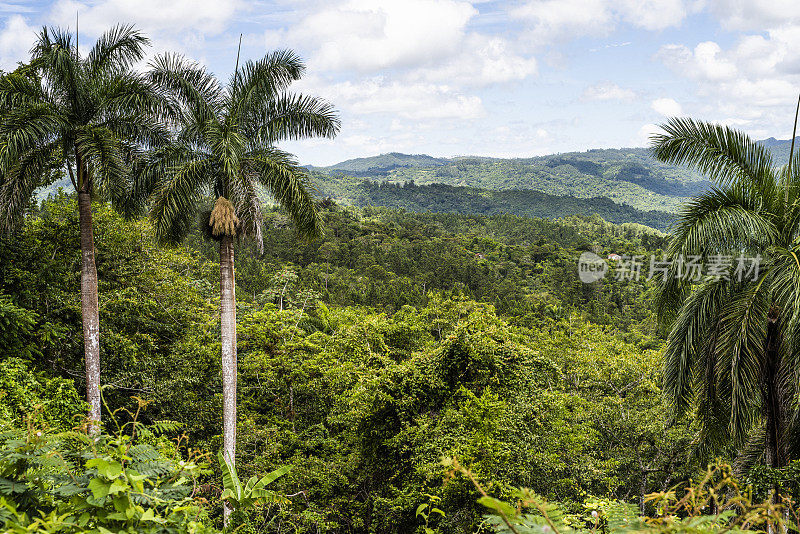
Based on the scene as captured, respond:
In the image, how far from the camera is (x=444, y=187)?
652ft

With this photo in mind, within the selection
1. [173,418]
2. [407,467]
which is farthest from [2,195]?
[407,467]

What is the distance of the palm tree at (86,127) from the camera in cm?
817

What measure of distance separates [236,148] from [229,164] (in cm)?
45

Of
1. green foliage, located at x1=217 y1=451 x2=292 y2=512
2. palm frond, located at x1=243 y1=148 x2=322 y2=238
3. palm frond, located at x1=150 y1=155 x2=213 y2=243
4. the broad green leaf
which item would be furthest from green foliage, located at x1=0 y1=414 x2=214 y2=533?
palm frond, located at x1=243 y1=148 x2=322 y2=238

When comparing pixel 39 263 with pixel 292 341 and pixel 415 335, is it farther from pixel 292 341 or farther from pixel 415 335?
pixel 415 335

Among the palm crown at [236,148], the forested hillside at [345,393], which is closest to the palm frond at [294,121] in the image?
the palm crown at [236,148]

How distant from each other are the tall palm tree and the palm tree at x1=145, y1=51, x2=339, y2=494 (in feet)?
21.1

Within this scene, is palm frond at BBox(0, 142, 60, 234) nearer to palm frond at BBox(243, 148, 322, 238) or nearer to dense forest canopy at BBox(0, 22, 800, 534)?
dense forest canopy at BBox(0, 22, 800, 534)

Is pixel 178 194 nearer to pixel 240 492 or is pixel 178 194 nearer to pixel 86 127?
pixel 86 127

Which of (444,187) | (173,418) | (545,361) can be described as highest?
(444,187)

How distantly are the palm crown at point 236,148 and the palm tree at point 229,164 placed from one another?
18 mm

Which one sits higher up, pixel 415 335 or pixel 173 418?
pixel 415 335

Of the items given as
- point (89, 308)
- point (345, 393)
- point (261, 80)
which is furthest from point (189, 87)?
point (345, 393)

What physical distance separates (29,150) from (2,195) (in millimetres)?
872
